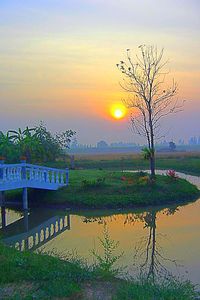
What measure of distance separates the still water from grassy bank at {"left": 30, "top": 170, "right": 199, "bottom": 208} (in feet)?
2.17

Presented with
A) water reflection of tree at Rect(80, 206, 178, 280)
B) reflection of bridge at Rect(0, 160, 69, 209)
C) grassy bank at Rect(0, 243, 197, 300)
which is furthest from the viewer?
reflection of bridge at Rect(0, 160, 69, 209)

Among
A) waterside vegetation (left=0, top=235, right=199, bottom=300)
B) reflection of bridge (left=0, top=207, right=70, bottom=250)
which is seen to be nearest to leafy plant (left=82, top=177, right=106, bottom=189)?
reflection of bridge (left=0, top=207, right=70, bottom=250)

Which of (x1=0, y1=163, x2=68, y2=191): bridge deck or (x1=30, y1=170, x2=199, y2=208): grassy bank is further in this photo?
(x1=30, y1=170, x2=199, y2=208): grassy bank

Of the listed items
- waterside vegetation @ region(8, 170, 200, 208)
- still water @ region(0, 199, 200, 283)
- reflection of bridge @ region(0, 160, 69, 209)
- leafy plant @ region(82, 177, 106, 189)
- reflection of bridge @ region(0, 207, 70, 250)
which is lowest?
reflection of bridge @ region(0, 207, 70, 250)

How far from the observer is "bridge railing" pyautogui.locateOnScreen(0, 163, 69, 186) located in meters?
14.7

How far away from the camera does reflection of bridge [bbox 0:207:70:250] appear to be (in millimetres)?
11602

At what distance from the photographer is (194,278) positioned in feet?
25.8

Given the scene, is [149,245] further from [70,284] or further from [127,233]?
[70,284]

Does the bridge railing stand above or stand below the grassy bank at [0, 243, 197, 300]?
above

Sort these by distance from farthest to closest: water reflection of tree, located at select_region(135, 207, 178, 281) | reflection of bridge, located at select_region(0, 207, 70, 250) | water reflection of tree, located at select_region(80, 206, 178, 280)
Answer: reflection of bridge, located at select_region(0, 207, 70, 250) → water reflection of tree, located at select_region(80, 206, 178, 280) → water reflection of tree, located at select_region(135, 207, 178, 281)

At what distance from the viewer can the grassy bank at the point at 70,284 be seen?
5664 mm

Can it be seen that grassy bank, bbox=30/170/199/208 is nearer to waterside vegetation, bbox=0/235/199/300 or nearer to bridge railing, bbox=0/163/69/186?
bridge railing, bbox=0/163/69/186

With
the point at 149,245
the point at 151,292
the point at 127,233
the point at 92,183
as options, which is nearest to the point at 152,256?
the point at 149,245

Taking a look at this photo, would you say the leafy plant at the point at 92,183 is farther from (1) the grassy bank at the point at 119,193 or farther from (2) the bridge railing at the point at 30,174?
(2) the bridge railing at the point at 30,174
